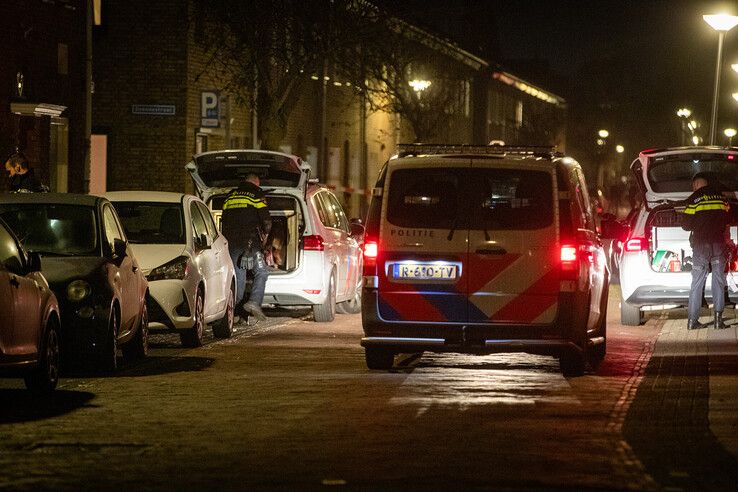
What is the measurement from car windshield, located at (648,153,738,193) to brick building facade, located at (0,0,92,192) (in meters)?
9.98

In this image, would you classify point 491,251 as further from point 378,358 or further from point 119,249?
point 119,249

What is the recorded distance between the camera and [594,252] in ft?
51.1

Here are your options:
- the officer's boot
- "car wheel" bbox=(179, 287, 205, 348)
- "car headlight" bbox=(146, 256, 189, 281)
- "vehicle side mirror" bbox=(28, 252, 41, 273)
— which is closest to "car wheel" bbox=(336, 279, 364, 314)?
the officer's boot


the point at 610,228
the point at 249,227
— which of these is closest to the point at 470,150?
the point at 610,228

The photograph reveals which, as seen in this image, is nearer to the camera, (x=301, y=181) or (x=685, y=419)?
(x=685, y=419)

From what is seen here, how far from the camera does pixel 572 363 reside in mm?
15008

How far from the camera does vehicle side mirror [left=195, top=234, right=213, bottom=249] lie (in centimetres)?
1873

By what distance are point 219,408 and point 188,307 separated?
5.52m

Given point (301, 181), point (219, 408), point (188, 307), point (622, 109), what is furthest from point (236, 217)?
point (622, 109)

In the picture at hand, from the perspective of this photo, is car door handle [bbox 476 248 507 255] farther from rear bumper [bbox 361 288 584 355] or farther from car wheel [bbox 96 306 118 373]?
car wheel [bbox 96 306 118 373]

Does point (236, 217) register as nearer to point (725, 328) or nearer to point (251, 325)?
point (251, 325)

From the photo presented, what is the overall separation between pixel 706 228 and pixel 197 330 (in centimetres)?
588

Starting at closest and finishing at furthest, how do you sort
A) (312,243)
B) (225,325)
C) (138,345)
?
(138,345)
(225,325)
(312,243)

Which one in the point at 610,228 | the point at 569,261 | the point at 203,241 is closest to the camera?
the point at 569,261
